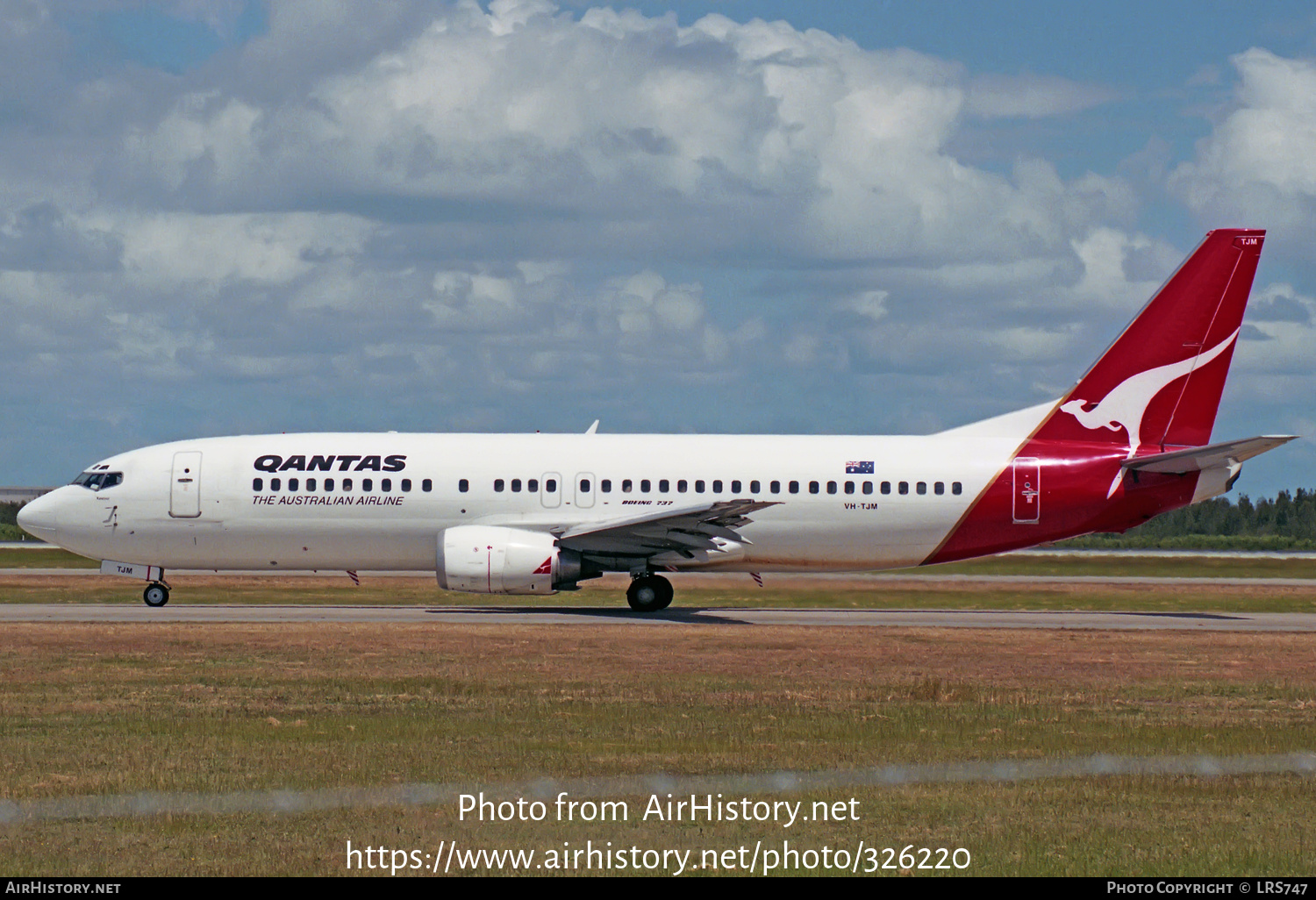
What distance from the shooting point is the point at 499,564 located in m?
35.0

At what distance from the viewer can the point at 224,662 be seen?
23969 millimetres

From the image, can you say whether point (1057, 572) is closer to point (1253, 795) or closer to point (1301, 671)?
point (1301, 671)

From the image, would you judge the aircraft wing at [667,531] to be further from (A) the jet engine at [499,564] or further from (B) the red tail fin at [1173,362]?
(B) the red tail fin at [1173,362]

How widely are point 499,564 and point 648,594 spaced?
13.2 ft

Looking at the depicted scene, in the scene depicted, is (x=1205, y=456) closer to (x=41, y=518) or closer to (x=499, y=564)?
(x=499, y=564)

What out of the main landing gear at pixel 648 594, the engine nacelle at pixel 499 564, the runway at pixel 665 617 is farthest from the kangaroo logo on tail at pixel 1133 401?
the engine nacelle at pixel 499 564

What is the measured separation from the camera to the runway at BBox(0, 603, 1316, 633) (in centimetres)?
3272

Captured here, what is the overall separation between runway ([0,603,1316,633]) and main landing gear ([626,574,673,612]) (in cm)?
30

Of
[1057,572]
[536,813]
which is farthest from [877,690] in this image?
[1057,572]

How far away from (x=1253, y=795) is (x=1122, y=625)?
20.7m

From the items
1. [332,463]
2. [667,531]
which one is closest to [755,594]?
[667,531]

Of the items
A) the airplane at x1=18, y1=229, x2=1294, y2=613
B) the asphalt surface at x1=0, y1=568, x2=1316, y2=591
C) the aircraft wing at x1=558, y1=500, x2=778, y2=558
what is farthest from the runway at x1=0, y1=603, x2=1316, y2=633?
the asphalt surface at x1=0, y1=568, x2=1316, y2=591

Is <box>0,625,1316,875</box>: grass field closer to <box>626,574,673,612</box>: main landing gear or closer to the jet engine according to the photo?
the jet engine
